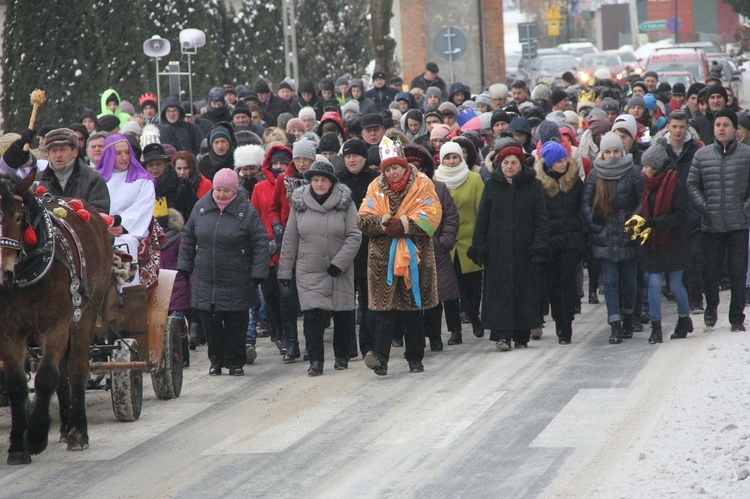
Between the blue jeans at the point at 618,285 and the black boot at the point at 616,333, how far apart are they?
0.04 m

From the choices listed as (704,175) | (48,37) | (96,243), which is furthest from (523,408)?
(48,37)

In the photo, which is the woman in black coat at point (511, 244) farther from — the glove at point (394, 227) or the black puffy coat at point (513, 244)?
the glove at point (394, 227)

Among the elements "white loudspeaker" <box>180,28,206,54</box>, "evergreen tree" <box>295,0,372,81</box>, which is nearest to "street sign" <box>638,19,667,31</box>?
"evergreen tree" <box>295,0,372,81</box>

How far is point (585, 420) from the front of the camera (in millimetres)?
9820

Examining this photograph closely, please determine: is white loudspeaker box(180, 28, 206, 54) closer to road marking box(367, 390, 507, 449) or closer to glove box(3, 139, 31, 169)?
road marking box(367, 390, 507, 449)

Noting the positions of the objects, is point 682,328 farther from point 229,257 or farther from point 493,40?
point 493,40

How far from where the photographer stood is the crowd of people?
12328mm

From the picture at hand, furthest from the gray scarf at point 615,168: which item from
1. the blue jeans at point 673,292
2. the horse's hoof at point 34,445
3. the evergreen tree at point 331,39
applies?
the evergreen tree at point 331,39

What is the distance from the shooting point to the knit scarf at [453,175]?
14367 mm

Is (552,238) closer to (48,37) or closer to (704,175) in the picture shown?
(704,175)

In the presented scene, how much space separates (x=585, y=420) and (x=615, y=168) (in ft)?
14.3

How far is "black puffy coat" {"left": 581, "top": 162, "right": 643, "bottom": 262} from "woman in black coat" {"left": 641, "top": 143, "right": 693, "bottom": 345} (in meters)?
0.22

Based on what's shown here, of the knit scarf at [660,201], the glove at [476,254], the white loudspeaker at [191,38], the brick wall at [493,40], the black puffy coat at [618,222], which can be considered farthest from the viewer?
the brick wall at [493,40]

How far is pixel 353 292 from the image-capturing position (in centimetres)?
1273
